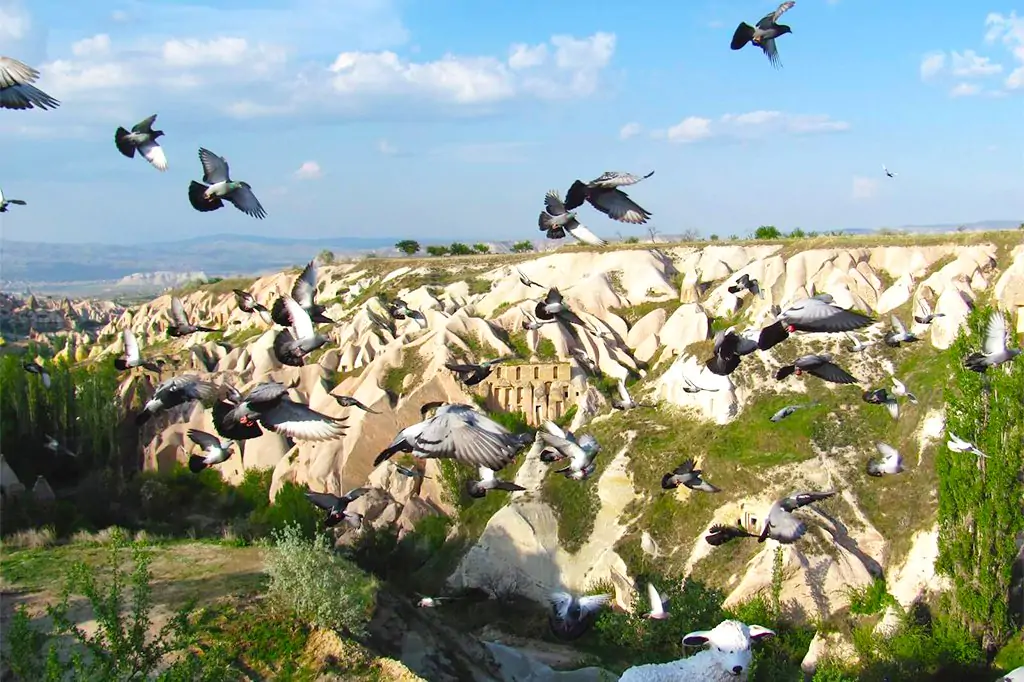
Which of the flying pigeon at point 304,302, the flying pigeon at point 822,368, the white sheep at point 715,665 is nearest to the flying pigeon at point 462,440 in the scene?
the white sheep at point 715,665

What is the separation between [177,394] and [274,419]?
2.92 m

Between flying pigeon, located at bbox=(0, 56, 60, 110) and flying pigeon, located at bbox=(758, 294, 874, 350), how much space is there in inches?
303

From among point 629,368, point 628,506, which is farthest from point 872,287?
point 628,506

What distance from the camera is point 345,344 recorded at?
1742 inches

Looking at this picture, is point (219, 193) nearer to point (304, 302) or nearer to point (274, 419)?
point (304, 302)

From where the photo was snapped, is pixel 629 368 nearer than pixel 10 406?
Yes

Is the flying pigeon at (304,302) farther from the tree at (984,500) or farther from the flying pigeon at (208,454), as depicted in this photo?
the tree at (984,500)

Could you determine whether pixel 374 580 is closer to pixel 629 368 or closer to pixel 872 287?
pixel 629 368

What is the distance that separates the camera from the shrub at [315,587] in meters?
15.8

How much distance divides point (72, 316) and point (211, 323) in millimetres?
53706

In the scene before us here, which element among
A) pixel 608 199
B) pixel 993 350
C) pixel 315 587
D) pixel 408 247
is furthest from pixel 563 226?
pixel 408 247

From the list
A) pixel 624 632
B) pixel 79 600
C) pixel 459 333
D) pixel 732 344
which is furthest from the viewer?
pixel 459 333

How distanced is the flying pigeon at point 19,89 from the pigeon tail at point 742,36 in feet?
26.0

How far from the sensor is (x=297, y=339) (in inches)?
442
